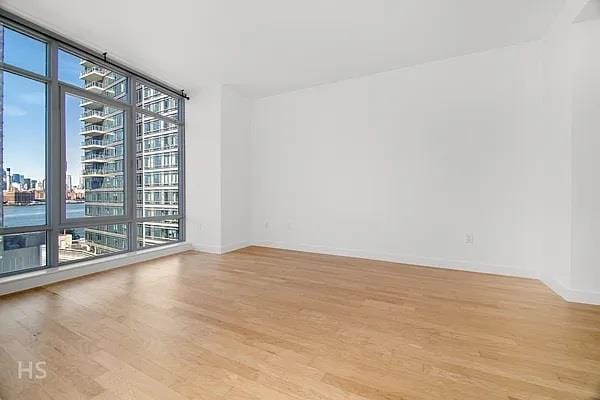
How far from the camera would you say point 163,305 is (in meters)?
2.47

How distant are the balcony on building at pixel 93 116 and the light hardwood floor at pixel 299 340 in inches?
81.9

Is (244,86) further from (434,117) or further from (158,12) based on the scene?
(434,117)

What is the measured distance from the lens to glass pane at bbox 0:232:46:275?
2.88m

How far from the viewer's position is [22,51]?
9.73 feet

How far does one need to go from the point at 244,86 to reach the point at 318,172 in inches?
77.8

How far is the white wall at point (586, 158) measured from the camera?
2502 mm

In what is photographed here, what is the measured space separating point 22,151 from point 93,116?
36.4 inches

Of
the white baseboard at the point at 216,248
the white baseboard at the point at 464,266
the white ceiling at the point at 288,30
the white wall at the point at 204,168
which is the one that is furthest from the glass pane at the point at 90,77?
the white baseboard at the point at 464,266

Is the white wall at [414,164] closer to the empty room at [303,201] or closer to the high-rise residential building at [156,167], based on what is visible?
the empty room at [303,201]

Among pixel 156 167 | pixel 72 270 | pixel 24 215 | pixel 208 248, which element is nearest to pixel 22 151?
pixel 24 215

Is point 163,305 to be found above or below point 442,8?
below

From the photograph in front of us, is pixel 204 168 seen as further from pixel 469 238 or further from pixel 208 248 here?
pixel 469 238

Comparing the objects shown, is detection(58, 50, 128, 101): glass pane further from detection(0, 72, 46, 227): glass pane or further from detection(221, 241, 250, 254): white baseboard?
detection(221, 241, 250, 254): white baseboard

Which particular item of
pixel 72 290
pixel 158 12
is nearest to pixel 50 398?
pixel 72 290
